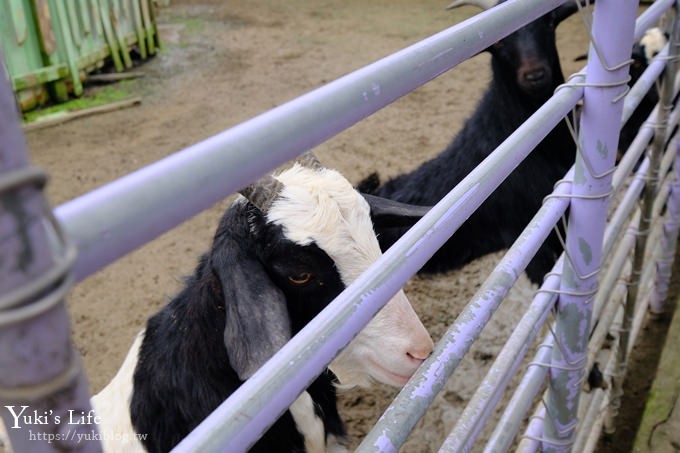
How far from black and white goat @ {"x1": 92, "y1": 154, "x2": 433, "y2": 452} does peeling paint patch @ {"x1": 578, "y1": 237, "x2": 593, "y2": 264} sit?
48 cm

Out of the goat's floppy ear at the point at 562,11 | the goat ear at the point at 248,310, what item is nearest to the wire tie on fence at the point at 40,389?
the goat ear at the point at 248,310

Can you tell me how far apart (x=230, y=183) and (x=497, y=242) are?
300 centimetres

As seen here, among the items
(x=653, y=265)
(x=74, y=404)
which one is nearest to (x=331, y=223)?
(x=74, y=404)

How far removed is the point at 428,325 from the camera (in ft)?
11.9

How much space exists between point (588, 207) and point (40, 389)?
1.37 metres

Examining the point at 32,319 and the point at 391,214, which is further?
the point at 391,214

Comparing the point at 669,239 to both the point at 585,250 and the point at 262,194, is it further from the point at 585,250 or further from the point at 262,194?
the point at 262,194

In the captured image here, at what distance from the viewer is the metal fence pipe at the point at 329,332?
1.95 feet

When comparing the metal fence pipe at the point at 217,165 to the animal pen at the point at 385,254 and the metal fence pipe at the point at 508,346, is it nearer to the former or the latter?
the animal pen at the point at 385,254

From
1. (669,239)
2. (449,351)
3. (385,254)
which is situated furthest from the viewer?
(669,239)

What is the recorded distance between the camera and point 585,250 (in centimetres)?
154

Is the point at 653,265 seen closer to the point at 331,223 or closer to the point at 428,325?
the point at 428,325

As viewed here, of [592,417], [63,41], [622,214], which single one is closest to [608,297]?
[622,214]

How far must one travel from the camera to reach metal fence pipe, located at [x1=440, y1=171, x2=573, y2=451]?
3.83 feet
